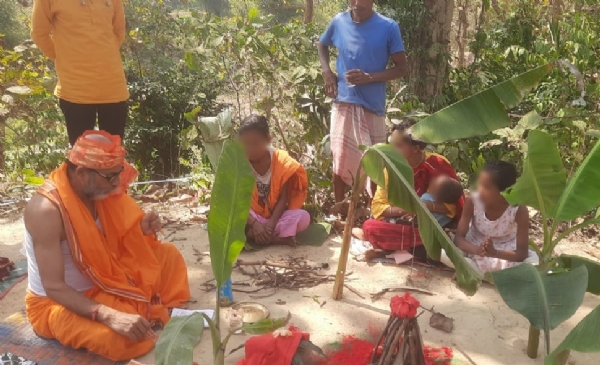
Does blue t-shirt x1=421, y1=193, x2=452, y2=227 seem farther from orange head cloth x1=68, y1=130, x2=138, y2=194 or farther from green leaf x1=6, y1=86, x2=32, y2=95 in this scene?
green leaf x1=6, y1=86, x2=32, y2=95

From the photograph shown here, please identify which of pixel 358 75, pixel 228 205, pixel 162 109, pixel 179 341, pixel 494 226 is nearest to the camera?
pixel 179 341

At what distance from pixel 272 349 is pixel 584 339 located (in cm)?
125

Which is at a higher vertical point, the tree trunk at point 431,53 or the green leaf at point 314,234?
the tree trunk at point 431,53

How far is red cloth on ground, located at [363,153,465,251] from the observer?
3725mm

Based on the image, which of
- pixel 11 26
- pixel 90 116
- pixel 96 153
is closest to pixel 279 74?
pixel 90 116

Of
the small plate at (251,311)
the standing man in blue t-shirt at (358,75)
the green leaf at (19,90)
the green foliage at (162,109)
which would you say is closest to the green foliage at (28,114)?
the green leaf at (19,90)

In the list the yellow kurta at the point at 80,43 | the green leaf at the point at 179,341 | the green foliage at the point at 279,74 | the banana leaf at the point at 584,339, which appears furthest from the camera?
the green foliage at the point at 279,74

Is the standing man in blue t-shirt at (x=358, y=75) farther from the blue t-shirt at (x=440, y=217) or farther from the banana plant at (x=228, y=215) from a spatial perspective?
the banana plant at (x=228, y=215)

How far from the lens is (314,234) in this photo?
4.17 meters

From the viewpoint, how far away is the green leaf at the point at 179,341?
1811 millimetres

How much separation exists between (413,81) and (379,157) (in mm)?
3619

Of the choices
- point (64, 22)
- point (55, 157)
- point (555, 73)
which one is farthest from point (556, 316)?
point (55, 157)

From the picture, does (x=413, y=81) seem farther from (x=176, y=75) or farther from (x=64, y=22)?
(x=64, y=22)

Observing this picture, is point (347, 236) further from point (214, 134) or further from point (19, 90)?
point (19, 90)
